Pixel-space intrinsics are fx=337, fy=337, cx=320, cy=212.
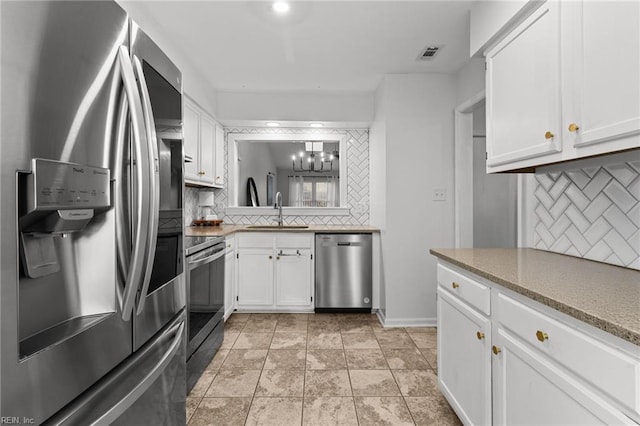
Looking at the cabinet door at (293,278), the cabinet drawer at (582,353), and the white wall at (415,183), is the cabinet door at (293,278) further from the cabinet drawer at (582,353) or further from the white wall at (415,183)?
the cabinet drawer at (582,353)

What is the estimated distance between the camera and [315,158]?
436 cm

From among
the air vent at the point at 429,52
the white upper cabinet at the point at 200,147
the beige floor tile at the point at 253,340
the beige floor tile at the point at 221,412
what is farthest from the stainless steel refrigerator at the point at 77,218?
the air vent at the point at 429,52

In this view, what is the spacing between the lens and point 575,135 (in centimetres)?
134

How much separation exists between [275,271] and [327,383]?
1602mm

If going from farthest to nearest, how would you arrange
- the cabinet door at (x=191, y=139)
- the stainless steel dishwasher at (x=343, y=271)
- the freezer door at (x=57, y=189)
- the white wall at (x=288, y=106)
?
1. the white wall at (x=288, y=106)
2. the stainless steel dishwasher at (x=343, y=271)
3. the cabinet door at (x=191, y=139)
4. the freezer door at (x=57, y=189)

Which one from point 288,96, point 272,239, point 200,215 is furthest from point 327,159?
point 200,215

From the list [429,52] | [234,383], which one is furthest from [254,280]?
[429,52]

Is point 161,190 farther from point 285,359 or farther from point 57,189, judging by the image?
point 285,359

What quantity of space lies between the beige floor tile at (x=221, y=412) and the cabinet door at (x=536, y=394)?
1308 mm

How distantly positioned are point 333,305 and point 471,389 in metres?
2.17

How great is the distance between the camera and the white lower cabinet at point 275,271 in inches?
143

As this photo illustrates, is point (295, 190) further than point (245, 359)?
Yes

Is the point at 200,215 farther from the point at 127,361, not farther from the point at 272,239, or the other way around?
the point at 127,361

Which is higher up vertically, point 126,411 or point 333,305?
point 126,411
